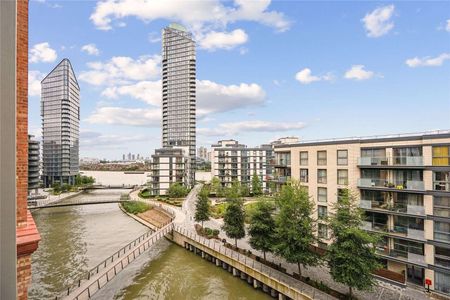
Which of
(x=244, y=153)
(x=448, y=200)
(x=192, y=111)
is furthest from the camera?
(x=192, y=111)

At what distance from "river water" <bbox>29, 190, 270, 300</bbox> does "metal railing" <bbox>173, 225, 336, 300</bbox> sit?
1.51 meters

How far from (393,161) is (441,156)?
2.98m

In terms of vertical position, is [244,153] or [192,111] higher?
[192,111]

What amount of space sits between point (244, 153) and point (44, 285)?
5490cm

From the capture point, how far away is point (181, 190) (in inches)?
2394

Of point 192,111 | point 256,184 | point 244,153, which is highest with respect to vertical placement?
point 192,111

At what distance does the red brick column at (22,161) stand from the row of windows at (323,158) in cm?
2293

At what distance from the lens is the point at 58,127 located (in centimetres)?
9638

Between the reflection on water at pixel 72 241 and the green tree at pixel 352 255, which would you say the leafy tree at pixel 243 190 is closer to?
the reflection on water at pixel 72 241

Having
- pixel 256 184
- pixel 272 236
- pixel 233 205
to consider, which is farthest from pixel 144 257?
pixel 256 184

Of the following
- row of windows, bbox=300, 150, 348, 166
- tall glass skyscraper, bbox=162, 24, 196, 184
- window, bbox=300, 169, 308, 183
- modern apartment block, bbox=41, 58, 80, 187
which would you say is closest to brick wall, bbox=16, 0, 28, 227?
row of windows, bbox=300, 150, 348, 166

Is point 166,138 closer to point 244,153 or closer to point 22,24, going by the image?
A: point 244,153

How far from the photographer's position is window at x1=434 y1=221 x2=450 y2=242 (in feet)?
57.3

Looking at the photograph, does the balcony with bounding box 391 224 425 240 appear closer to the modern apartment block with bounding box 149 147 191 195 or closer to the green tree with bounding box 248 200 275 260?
the green tree with bounding box 248 200 275 260
